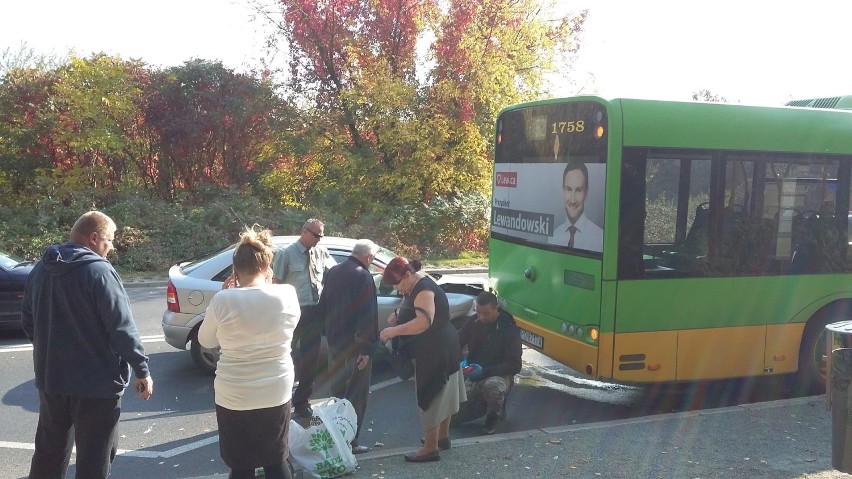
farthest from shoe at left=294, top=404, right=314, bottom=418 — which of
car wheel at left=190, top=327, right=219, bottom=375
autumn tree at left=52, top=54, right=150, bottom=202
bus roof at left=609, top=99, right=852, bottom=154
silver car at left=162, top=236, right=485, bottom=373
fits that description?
autumn tree at left=52, top=54, right=150, bottom=202

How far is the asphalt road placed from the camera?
5773 mm

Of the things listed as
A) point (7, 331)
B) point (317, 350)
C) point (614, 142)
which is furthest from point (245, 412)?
point (7, 331)

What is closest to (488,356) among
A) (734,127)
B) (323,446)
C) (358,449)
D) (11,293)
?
(358,449)

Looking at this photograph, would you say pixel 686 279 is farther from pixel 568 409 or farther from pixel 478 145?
pixel 478 145

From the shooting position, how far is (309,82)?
2252 centimetres

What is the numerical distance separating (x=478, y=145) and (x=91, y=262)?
18.1 meters

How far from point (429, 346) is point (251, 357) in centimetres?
175

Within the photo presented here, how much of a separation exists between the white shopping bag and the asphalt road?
2.91ft

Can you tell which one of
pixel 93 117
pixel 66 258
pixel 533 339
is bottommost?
pixel 533 339

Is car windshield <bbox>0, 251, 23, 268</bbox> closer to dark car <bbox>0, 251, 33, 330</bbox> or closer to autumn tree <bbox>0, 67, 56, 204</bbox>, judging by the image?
dark car <bbox>0, 251, 33, 330</bbox>

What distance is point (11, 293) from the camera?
378 inches

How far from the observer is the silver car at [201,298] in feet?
25.8

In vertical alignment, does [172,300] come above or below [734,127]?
below

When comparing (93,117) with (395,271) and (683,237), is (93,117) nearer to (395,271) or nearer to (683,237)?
(395,271)
